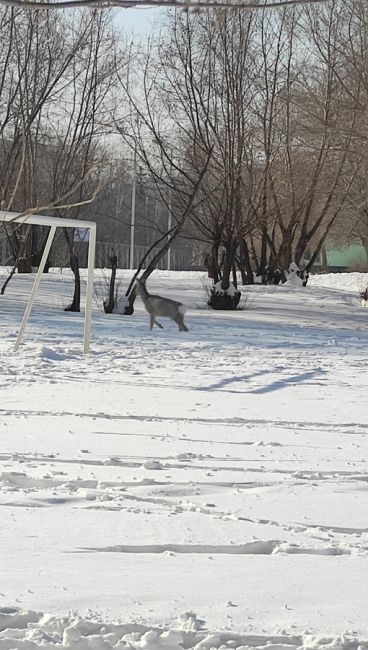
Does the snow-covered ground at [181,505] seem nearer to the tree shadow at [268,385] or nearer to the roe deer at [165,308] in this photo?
the tree shadow at [268,385]

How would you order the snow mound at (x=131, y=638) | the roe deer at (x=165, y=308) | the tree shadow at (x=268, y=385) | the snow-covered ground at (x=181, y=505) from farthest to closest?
the roe deer at (x=165, y=308) < the tree shadow at (x=268, y=385) < the snow-covered ground at (x=181, y=505) < the snow mound at (x=131, y=638)

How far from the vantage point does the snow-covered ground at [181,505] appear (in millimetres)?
2916

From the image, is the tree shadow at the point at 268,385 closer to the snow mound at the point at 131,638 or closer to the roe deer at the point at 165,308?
the roe deer at the point at 165,308

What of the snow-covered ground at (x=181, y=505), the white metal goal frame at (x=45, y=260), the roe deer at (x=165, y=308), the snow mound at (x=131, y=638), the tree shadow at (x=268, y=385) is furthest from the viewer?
the roe deer at (x=165, y=308)

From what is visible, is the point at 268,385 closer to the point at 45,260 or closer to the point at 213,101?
the point at 45,260

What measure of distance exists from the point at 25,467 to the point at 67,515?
1.01 meters

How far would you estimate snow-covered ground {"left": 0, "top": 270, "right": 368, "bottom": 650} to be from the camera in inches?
115

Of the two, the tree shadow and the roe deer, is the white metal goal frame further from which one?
the roe deer

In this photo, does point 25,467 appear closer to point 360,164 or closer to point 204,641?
point 204,641

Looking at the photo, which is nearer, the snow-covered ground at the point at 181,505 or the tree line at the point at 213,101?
the snow-covered ground at the point at 181,505

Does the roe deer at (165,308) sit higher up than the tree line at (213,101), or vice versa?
the tree line at (213,101)

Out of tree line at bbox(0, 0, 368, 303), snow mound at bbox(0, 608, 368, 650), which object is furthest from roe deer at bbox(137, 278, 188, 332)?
snow mound at bbox(0, 608, 368, 650)

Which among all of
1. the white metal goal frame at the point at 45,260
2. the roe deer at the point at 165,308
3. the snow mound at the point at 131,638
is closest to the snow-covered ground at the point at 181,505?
the snow mound at the point at 131,638

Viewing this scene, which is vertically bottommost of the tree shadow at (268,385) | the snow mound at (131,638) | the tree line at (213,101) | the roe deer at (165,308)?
the tree shadow at (268,385)
